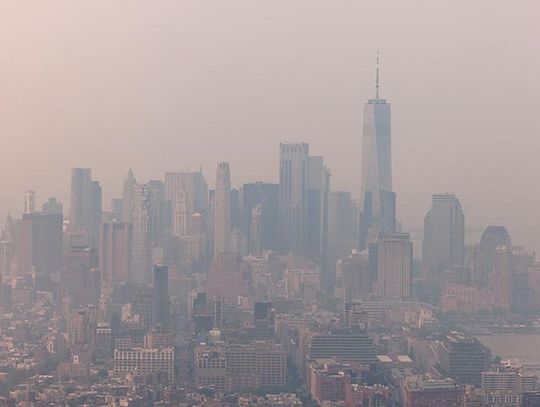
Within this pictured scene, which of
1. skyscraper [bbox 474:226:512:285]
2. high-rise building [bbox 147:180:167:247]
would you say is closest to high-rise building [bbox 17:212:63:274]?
high-rise building [bbox 147:180:167:247]

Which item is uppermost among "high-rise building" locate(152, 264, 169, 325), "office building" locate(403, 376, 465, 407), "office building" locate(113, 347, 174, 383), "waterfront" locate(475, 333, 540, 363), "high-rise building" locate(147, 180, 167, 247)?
"high-rise building" locate(147, 180, 167, 247)

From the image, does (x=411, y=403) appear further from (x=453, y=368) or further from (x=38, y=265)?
(x=38, y=265)

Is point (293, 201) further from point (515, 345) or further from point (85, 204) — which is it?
point (515, 345)

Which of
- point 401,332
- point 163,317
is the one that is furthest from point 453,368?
point 163,317

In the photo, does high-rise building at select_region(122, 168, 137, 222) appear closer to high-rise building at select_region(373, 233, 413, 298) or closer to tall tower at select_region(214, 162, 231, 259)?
tall tower at select_region(214, 162, 231, 259)

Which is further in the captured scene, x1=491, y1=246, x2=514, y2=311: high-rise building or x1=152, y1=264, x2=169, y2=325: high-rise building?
x1=491, y1=246, x2=514, y2=311: high-rise building

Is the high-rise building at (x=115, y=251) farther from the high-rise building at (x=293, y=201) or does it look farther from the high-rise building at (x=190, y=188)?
the high-rise building at (x=293, y=201)

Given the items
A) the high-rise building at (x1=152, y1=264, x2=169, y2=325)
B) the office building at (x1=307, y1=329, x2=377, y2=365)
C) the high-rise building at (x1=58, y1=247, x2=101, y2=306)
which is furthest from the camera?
the high-rise building at (x1=58, y1=247, x2=101, y2=306)

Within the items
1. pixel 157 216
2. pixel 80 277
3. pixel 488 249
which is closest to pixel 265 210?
pixel 157 216
